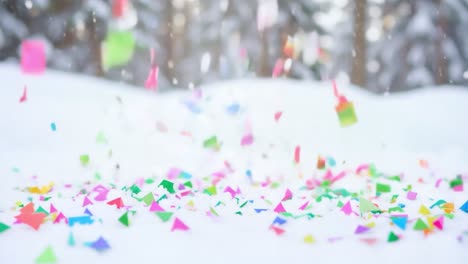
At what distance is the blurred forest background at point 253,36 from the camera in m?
11.9

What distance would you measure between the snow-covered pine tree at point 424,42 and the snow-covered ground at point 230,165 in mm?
5040

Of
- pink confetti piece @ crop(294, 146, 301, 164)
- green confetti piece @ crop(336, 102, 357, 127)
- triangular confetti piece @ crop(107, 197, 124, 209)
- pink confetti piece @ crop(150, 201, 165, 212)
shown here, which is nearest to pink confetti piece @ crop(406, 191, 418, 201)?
green confetti piece @ crop(336, 102, 357, 127)

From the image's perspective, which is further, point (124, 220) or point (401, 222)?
point (401, 222)

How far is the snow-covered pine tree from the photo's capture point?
42.0ft

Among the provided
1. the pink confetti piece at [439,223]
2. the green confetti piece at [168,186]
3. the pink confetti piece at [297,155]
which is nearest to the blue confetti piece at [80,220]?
the green confetti piece at [168,186]

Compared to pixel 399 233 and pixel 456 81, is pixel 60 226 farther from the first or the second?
pixel 456 81

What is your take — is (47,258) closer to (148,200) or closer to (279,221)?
(148,200)

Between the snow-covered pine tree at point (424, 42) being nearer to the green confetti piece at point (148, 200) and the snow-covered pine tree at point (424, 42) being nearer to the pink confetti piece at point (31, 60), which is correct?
the pink confetti piece at point (31, 60)

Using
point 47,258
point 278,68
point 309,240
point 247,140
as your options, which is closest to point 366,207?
point 309,240

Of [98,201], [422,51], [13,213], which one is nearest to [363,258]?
[98,201]

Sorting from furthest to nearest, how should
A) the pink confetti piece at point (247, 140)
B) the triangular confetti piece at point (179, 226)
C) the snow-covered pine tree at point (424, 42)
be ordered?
the snow-covered pine tree at point (424, 42)
the pink confetti piece at point (247, 140)
the triangular confetti piece at point (179, 226)

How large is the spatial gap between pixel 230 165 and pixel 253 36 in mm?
8929

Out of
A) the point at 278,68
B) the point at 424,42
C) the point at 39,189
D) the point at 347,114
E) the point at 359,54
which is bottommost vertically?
the point at 39,189

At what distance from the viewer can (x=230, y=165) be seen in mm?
6250
